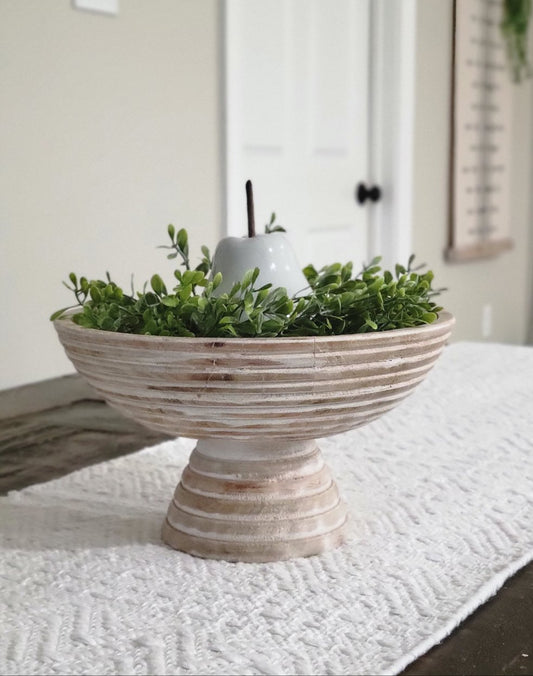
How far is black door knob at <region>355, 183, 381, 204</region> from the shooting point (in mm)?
3012

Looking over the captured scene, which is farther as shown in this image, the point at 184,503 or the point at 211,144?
the point at 211,144

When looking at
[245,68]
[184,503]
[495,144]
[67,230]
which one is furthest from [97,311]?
[495,144]

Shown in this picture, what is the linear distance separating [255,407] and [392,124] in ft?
8.39

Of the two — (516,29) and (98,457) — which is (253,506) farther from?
(516,29)

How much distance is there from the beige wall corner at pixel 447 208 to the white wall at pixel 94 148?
113 centimetres

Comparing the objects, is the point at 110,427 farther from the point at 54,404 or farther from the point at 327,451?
the point at 327,451

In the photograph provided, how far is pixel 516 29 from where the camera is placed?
365 centimetres

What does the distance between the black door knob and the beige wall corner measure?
0.17 meters

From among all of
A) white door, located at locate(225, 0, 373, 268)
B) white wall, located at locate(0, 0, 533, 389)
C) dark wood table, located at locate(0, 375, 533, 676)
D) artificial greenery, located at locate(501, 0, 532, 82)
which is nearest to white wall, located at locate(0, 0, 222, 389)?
white wall, located at locate(0, 0, 533, 389)

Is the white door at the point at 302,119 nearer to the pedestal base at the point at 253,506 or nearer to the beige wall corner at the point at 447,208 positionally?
the beige wall corner at the point at 447,208

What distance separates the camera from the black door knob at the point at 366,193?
3.01 metres

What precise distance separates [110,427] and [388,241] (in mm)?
2159

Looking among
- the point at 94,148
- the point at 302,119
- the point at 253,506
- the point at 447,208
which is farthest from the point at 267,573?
the point at 447,208

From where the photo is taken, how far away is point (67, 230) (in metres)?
1.83
